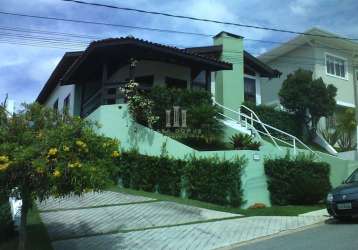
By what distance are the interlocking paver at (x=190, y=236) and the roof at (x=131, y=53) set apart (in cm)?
843

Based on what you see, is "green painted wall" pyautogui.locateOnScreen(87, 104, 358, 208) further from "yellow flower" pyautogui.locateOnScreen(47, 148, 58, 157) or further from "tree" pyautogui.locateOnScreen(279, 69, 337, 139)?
"yellow flower" pyautogui.locateOnScreen(47, 148, 58, 157)

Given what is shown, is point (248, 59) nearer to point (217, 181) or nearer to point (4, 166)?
point (217, 181)

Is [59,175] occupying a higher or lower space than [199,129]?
lower

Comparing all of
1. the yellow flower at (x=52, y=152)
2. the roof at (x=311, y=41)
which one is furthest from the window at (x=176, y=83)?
the yellow flower at (x=52, y=152)

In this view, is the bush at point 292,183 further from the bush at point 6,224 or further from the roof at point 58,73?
the roof at point 58,73

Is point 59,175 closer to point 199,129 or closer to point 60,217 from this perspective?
point 60,217

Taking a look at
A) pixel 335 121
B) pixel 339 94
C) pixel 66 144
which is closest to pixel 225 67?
pixel 335 121

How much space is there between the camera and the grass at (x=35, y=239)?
10977 mm

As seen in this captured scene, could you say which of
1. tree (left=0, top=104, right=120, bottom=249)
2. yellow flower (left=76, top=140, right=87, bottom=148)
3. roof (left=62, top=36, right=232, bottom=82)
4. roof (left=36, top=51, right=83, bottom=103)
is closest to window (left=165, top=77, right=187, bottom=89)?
roof (left=62, top=36, right=232, bottom=82)

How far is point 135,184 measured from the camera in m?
18.0

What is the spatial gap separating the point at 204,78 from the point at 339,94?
10731 millimetres

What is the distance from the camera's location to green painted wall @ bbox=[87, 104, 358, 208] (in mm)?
17062

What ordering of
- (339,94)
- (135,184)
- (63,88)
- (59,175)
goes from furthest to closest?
(339,94) → (63,88) → (135,184) → (59,175)

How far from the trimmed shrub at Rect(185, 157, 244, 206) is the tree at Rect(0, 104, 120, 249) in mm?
7176
